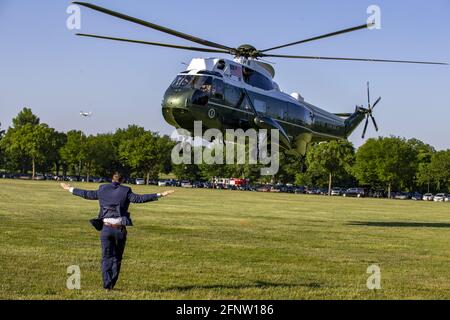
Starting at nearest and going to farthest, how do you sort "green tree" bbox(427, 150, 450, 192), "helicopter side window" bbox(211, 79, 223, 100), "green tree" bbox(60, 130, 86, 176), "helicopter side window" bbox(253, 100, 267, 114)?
"helicopter side window" bbox(211, 79, 223, 100), "helicopter side window" bbox(253, 100, 267, 114), "green tree" bbox(427, 150, 450, 192), "green tree" bbox(60, 130, 86, 176)

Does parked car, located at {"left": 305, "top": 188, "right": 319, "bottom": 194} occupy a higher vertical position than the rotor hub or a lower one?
lower

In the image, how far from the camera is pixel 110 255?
12.1 metres

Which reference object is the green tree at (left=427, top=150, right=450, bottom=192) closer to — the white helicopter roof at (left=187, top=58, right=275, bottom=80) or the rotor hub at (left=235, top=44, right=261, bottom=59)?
the white helicopter roof at (left=187, top=58, right=275, bottom=80)

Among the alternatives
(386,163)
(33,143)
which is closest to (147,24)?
(386,163)

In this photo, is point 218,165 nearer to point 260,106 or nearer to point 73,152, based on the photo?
point 73,152

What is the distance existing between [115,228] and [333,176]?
11859 cm

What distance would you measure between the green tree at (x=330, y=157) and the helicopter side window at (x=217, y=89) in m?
77.5

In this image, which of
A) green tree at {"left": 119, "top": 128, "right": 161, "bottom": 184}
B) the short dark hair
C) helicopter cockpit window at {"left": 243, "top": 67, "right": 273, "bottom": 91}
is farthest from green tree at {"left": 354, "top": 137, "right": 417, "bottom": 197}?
the short dark hair

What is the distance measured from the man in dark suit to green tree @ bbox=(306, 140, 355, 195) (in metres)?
91.6

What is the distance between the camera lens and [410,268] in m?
16.8

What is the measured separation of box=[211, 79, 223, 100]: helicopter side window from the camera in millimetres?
26016

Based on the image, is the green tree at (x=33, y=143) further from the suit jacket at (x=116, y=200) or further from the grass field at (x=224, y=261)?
the suit jacket at (x=116, y=200)

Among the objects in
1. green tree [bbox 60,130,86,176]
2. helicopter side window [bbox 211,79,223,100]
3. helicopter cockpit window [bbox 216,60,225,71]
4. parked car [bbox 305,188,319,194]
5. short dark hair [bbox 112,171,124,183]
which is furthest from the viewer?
green tree [bbox 60,130,86,176]
